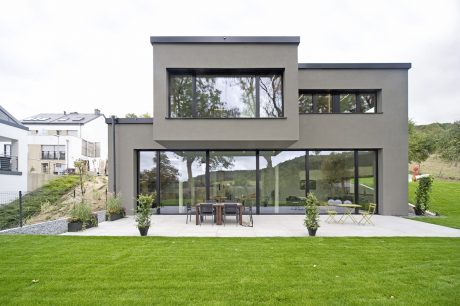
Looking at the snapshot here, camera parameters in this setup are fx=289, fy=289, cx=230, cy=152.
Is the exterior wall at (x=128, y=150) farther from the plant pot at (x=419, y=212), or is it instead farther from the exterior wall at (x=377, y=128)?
the plant pot at (x=419, y=212)

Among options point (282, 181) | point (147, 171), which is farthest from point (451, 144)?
point (147, 171)

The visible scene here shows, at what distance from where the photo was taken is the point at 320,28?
59.2ft

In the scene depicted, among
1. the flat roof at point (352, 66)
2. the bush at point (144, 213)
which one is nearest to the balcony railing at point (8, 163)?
the bush at point (144, 213)

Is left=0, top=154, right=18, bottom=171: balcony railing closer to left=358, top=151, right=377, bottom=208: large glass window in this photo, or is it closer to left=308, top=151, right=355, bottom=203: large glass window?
left=308, top=151, right=355, bottom=203: large glass window

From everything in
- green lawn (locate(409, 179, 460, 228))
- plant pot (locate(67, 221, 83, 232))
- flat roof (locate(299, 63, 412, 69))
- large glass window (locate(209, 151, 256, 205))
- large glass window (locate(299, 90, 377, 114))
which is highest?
flat roof (locate(299, 63, 412, 69))

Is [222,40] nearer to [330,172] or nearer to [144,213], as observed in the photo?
[144,213]

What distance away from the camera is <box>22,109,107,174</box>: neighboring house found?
40125mm

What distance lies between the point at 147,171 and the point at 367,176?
10354 mm

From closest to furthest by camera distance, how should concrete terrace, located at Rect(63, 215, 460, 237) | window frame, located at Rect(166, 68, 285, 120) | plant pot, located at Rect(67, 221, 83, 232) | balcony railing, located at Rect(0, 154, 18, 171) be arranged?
concrete terrace, located at Rect(63, 215, 460, 237)
plant pot, located at Rect(67, 221, 83, 232)
window frame, located at Rect(166, 68, 285, 120)
balcony railing, located at Rect(0, 154, 18, 171)

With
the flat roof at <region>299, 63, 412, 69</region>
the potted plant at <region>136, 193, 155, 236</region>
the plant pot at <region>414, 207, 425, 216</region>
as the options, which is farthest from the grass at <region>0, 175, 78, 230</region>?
the plant pot at <region>414, 207, 425, 216</region>

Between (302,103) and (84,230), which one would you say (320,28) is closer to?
(302,103)

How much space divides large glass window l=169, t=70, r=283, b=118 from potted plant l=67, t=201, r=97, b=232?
15.9 feet

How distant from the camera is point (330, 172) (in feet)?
44.4

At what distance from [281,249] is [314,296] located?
8.52ft
